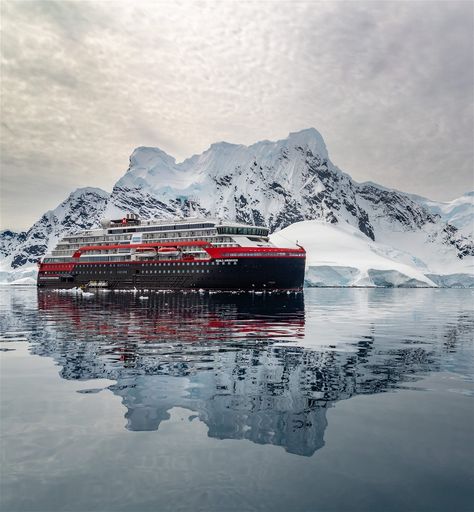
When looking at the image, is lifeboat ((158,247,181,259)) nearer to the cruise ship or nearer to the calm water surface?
the cruise ship

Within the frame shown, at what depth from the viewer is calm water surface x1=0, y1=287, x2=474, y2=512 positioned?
8.57 meters

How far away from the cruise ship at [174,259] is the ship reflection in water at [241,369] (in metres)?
66.7

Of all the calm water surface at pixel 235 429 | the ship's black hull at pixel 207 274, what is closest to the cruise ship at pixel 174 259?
the ship's black hull at pixel 207 274

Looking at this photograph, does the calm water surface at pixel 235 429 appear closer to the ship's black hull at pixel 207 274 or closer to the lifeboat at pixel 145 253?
the ship's black hull at pixel 207 274

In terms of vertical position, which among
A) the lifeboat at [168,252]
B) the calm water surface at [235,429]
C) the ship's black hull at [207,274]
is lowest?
the calm water surface at [235,429]

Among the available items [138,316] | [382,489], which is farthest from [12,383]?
[138,316]

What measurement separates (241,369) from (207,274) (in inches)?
3334

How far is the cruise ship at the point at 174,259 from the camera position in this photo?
103 metres

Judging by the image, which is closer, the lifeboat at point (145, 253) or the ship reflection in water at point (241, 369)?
the ship reflection in water at point (241, 369)

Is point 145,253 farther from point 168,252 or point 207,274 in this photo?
point 207,274

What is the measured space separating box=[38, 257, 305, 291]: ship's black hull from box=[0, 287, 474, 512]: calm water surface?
3029 inches

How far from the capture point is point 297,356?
74.7 feet

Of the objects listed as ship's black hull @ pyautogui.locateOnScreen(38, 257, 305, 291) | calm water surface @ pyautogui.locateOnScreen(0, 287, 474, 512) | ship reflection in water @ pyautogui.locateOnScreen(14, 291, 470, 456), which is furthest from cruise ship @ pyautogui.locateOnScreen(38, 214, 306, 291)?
calm water surface @ pyautogui.locateOnScreen(0, 287, 474, 512)

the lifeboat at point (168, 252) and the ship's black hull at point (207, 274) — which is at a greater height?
the lifeboat at point (168, 252)
